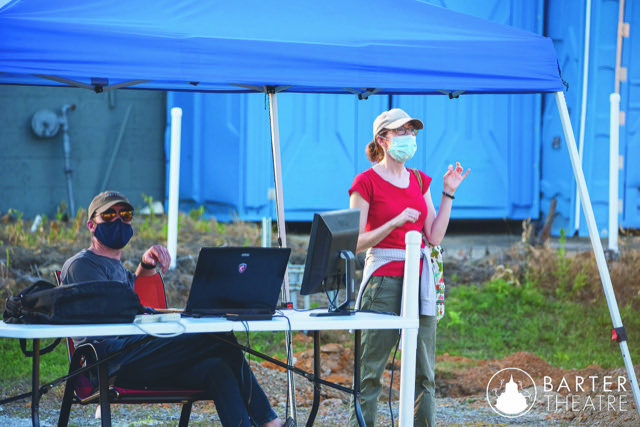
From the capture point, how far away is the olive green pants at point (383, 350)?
166 inches

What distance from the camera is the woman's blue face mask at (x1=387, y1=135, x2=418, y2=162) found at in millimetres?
4234

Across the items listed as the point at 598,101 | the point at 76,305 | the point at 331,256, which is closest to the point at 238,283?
the point at 331,256

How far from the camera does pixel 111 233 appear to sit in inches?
160

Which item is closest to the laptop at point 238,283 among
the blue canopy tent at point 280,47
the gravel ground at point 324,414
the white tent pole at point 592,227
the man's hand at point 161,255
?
the man's hand at point 161,255

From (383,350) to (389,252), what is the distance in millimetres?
487

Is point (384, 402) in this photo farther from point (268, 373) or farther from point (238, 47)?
point (238, 47)

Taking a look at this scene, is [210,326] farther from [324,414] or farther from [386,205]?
[324,414]

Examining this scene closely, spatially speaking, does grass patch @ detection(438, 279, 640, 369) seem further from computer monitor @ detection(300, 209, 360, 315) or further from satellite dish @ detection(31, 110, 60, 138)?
satellite dish @ detection(31, 110, 60, 138)

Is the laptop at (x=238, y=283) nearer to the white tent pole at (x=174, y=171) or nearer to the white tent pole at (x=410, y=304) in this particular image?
the white tent pole at (x=410, y=304)

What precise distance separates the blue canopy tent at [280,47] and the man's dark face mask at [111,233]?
2.32ft

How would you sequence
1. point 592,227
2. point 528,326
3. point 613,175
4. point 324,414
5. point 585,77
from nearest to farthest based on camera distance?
point 592,227
point 324,414
point 528,326
point 613,175
point 585,77

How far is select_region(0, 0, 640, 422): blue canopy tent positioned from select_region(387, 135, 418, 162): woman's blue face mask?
26cm

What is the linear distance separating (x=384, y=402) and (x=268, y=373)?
34.5 inches

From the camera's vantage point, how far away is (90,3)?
414 cm
